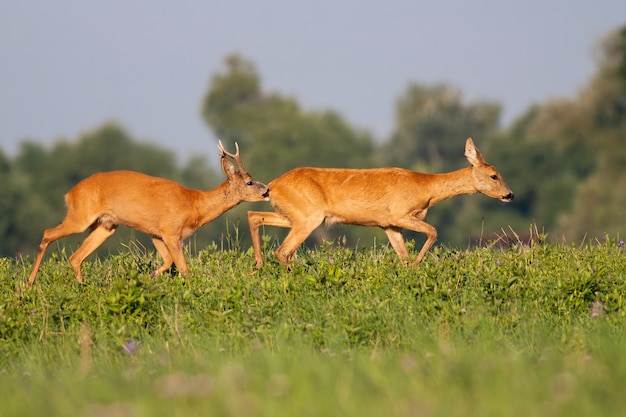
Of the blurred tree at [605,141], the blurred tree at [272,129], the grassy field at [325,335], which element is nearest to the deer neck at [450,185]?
the grassy field at [325,335]

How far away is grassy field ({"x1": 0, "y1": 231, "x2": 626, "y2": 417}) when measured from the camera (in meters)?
5.26

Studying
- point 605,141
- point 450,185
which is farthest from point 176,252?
point 605,141

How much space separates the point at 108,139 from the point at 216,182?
8.00m

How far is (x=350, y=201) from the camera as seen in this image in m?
12.0

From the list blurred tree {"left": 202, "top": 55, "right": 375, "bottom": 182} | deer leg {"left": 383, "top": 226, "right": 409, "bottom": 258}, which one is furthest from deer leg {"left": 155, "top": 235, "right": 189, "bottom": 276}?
blurred tree {"left": 202, "top": 55, "right": 375, "bottom": 182}

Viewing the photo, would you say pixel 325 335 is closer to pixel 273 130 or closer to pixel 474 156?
pixel 474 156

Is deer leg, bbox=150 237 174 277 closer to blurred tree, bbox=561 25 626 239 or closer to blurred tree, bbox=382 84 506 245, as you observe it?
blurred tree, bbox=561 25 626 239

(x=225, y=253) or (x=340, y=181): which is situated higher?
(x=340, y=181)

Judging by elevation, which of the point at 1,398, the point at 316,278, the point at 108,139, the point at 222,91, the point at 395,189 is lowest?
the point at 1,398

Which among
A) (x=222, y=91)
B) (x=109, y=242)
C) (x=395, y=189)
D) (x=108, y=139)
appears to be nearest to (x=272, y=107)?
(x=222, y=91)

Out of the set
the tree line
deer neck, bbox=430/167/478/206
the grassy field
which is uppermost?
the tree line

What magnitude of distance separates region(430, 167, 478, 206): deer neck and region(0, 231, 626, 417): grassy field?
131 centimetres

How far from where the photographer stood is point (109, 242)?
50344mm

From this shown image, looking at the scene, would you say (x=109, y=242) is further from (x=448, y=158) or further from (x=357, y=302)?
(x=448, y=158)
